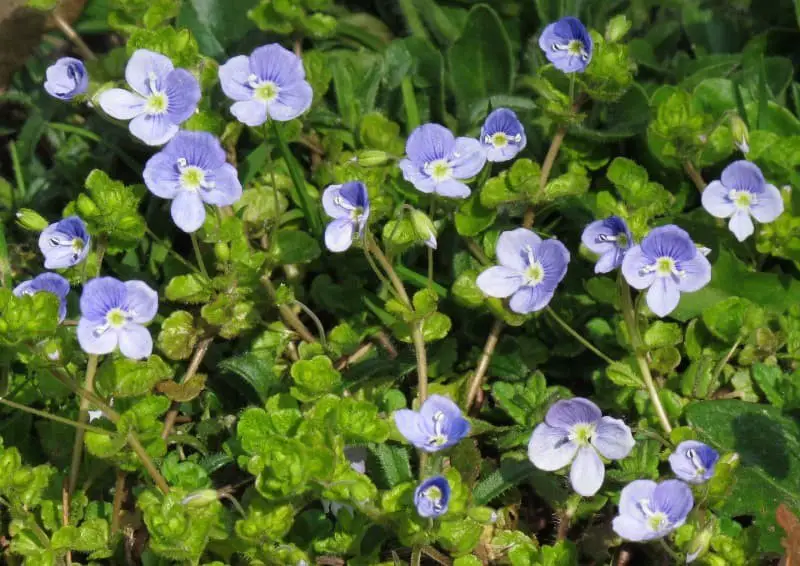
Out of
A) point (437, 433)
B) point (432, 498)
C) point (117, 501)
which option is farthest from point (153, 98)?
point (432, 498)

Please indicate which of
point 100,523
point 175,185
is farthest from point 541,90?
point 100,523

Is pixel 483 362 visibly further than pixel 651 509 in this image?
Yes

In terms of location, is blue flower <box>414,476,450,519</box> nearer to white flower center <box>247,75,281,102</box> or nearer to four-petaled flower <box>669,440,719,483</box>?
four-petaled flower <box>669,440,719,483</box>

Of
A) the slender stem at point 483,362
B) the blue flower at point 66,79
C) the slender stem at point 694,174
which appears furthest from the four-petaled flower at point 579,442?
the blue flower at point 66,79

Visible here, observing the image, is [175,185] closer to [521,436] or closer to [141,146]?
[141,146]

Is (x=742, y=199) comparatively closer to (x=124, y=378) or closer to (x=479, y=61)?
(x=479, y=61)

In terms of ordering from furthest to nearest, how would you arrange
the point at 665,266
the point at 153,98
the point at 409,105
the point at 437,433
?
the point at 409,105, the point at 153,98, the point at 665,266, the point at 437,433
